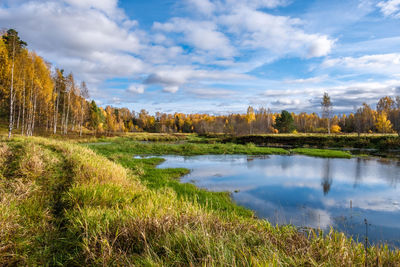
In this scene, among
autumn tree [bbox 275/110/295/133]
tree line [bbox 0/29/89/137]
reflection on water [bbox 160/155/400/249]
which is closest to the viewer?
reflection on water [bbox 160/155/400/249]

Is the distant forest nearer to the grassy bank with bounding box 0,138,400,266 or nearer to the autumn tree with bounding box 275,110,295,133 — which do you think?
the autumn tree with bounding box 275,110,295,133

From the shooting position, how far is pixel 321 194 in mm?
11852

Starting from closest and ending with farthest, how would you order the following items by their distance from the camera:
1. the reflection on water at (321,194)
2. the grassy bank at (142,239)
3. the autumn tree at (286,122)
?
the grassy bank at (142,239)
the reflection on water at (321,194)
the autumn tree at (286,122)

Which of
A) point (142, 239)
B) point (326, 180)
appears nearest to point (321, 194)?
point (326, 180)

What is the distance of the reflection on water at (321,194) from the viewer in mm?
8227

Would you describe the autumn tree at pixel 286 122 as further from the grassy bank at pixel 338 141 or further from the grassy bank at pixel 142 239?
the grassy bank at pixel 142 239

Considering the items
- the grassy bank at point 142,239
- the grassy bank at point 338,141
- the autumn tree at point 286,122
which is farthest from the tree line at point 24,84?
the autumn tree at point 286,122

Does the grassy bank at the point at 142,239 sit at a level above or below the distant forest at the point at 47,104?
below

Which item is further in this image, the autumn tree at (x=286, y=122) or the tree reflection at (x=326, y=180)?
the autumn tree at (x=286, y=122)

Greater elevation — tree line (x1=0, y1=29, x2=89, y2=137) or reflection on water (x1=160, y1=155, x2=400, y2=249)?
tree line (x1=0, y1=29, x2=89, y2=137)

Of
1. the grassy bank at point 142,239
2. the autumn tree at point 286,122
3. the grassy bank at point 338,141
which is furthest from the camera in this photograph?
the autumn tree at point 286,122

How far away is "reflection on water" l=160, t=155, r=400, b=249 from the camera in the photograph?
8227mm

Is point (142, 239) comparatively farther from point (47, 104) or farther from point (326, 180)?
point (47, 104)

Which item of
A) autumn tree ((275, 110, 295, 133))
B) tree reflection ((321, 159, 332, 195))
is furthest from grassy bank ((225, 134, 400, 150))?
autumn tree ((275, 110, 295, 133))
